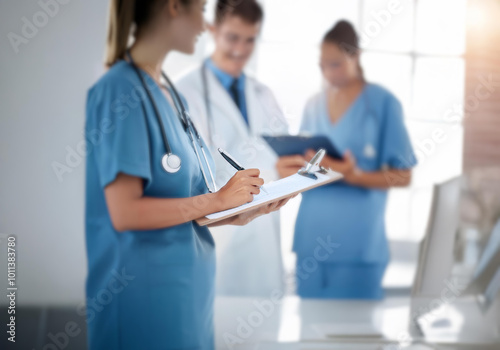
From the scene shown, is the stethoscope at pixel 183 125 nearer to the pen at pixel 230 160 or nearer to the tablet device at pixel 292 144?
the pen at pixel 230 160

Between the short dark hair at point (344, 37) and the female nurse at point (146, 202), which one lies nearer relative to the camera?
the female nurse at point (146, 202)

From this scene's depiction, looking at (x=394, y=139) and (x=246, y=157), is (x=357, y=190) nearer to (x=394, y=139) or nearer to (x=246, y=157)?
(x=394, y=139)

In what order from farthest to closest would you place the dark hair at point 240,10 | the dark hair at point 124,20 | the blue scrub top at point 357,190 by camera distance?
the blue scrub top at point 357,190 < the dark hair at point 240,10 < the dark hair at point 124,20

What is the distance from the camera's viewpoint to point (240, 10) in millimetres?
1343

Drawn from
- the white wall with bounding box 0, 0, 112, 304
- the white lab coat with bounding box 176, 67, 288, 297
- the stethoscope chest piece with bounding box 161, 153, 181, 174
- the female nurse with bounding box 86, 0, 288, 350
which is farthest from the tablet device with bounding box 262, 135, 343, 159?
the white wall with bounding box 0, 0, 112, 304

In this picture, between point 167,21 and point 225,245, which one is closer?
point 167,21

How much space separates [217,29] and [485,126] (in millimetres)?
922

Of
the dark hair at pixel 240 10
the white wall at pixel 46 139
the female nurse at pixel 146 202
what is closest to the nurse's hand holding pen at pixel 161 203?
the female nurse at pixel 146 202

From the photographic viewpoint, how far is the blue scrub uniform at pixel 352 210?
1.42 meters

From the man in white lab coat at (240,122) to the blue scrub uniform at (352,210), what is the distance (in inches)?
3.9

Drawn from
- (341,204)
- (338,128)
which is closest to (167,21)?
(338,128)

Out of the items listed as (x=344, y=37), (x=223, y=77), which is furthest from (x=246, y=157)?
(x=344, y=37)

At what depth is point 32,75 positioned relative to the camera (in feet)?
4.00

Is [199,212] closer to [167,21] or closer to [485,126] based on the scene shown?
[167,21]
